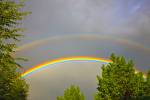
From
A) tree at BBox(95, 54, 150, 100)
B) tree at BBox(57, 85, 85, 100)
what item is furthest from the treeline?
tree at BBox(57, 85, 85, 100)

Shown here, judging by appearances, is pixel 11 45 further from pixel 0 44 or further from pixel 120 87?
pixel 120 87

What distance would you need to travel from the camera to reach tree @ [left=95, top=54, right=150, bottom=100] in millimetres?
42281

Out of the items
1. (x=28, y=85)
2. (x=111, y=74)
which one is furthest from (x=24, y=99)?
(x=111, y=74)

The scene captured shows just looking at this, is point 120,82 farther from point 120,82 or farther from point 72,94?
point 72,94

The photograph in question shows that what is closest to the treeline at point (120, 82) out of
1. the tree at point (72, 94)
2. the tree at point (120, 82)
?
the tree at point (120, 82)

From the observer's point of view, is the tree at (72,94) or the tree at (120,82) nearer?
the tree at (120,82)

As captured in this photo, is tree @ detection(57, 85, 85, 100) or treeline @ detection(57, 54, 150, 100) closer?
treeline @ detection(57, 54, 150, 100)

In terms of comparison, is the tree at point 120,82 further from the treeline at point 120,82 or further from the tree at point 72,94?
the tree at point 72,94

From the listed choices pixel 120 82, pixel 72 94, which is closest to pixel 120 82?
pixel 120 82

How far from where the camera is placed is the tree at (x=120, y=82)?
4228 centimetres

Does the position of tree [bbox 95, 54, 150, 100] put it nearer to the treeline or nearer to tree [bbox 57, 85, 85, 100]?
the treeline

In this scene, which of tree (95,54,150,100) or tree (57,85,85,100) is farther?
tree (57,85,85,100)

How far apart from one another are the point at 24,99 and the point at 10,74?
5181cm

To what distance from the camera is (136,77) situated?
146 feet
